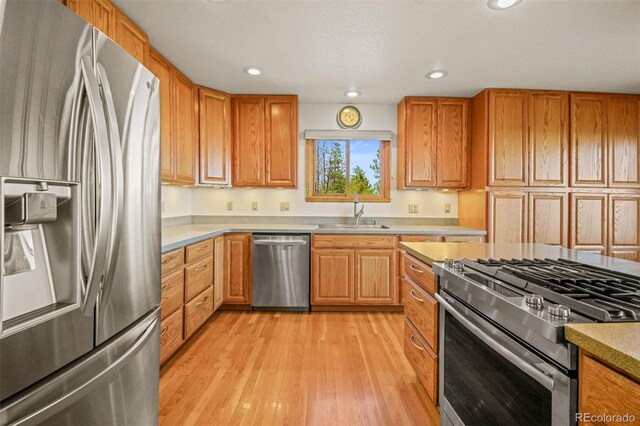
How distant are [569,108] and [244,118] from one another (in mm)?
3438

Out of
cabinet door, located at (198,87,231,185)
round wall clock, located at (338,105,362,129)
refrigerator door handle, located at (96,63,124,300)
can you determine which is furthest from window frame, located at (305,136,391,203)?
refrigerator door handle, located at (96,63,124,300)

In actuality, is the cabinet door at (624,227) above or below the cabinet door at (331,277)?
above

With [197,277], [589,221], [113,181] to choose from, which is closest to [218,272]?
Answer: [197,277]

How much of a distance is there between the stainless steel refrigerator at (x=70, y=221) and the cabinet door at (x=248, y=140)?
2.32 metres

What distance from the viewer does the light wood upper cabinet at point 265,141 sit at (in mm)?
3426

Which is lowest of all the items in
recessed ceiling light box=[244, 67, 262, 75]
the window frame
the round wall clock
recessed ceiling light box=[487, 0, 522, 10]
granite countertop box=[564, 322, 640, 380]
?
granite countertop box=[564, 322, 640, 380]

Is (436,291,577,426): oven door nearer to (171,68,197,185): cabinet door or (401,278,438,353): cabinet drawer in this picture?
(401,278,438,353): cabinet drawer

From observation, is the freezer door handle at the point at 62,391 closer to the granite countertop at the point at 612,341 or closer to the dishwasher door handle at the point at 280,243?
the granite countertop at the point at 612,341

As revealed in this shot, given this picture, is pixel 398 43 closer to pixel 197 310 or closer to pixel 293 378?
pixel 293 378

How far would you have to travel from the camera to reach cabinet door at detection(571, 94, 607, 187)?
3162 millimetres

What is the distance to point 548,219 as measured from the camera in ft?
10.3

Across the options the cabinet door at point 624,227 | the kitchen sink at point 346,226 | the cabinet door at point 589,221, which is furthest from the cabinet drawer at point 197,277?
the cabinet door at point 624,227

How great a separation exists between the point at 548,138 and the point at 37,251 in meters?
3.96

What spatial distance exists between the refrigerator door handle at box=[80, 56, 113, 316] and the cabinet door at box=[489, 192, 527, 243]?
3.24 meters
